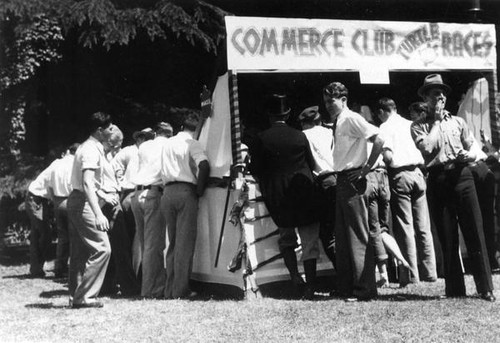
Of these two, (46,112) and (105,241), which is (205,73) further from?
(105,241)

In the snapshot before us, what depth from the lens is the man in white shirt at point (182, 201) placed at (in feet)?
28.0

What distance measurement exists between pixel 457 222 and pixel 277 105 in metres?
2.23

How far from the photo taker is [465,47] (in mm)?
8422

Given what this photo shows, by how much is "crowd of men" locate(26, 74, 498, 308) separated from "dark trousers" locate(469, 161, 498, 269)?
20mm

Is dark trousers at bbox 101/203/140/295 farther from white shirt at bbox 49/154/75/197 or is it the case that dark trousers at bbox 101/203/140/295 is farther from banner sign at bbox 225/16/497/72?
banner sign at bbox 225/16/497/72

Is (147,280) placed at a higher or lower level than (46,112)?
lower

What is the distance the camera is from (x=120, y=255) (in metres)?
9.48

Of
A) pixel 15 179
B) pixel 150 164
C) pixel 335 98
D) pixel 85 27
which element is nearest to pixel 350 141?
pixel 335 98

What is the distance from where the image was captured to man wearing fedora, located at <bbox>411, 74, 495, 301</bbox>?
7.16 metres

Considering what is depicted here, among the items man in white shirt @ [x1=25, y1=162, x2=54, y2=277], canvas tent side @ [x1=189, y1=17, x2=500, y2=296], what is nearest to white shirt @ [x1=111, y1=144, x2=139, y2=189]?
canvas tent side @ [x1=189, y1=17, x2=500, y2=296]

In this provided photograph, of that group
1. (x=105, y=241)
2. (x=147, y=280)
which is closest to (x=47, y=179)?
(x=147, y=280)

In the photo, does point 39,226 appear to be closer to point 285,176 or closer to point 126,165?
point 126,165

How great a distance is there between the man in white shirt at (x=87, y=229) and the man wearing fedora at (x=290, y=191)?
1.64 meters

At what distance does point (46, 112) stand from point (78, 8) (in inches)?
111
